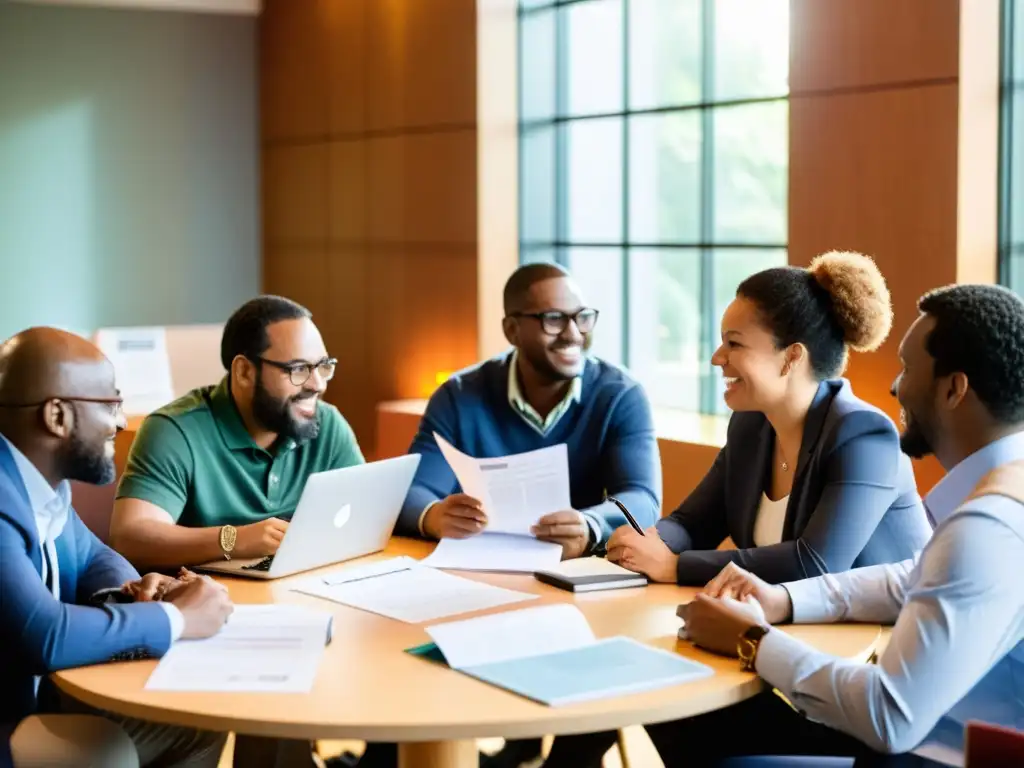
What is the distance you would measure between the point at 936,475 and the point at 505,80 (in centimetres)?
366

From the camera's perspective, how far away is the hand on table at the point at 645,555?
9.36 ft

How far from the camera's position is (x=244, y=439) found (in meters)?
3.32

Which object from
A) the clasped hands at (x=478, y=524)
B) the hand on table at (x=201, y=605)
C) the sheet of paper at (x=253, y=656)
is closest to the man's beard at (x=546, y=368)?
the clasped hands at (x=478, y=524)

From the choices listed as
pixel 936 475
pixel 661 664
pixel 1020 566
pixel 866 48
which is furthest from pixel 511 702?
Answer: pixel 866 48

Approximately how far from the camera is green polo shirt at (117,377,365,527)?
3.21m

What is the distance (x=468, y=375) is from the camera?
155 inches

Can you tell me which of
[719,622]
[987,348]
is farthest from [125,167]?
[987,348]

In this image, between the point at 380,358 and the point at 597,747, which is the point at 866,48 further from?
the point at 380,358

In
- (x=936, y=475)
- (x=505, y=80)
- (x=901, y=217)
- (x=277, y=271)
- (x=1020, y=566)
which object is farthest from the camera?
(x=277, y=271)

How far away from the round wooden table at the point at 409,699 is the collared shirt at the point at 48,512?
0.26m

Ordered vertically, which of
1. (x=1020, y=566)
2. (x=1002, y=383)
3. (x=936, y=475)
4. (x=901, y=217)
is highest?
(x=901, y=217)

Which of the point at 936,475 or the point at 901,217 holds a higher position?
the point at 901,217

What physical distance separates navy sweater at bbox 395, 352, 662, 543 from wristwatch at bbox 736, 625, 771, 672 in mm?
1234

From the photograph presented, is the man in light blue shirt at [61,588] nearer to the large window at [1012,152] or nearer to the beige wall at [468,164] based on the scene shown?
the beige wall at [468,164]
